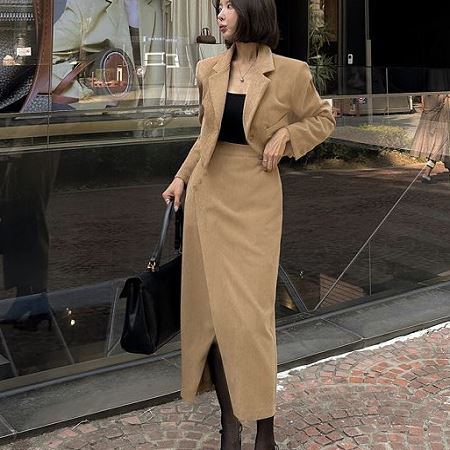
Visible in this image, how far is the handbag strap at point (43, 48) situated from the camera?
4684 mm

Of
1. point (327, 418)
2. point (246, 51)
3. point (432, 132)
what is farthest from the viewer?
point (432, 132)

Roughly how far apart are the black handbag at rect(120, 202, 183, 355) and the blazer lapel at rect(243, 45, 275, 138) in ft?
1.89

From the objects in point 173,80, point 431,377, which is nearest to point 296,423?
point 431,377

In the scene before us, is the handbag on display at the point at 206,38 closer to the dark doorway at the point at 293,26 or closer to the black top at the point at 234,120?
the black top at the point at 234,120

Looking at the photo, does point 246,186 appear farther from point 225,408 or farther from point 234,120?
point 225,408

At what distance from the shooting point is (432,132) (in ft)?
20.4

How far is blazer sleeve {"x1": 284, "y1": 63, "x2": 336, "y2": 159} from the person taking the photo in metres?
2.85

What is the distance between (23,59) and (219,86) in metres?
2.31

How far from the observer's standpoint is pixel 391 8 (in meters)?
13.2

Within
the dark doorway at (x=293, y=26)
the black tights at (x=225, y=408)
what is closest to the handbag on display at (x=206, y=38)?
the black tights at (x=225, y=408)

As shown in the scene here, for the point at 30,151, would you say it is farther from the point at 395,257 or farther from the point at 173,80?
the point at 395,257

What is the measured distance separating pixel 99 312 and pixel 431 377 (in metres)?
2.08

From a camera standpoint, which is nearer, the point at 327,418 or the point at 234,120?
the point at 234,120

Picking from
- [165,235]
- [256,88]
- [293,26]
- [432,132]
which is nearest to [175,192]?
[165,235]
